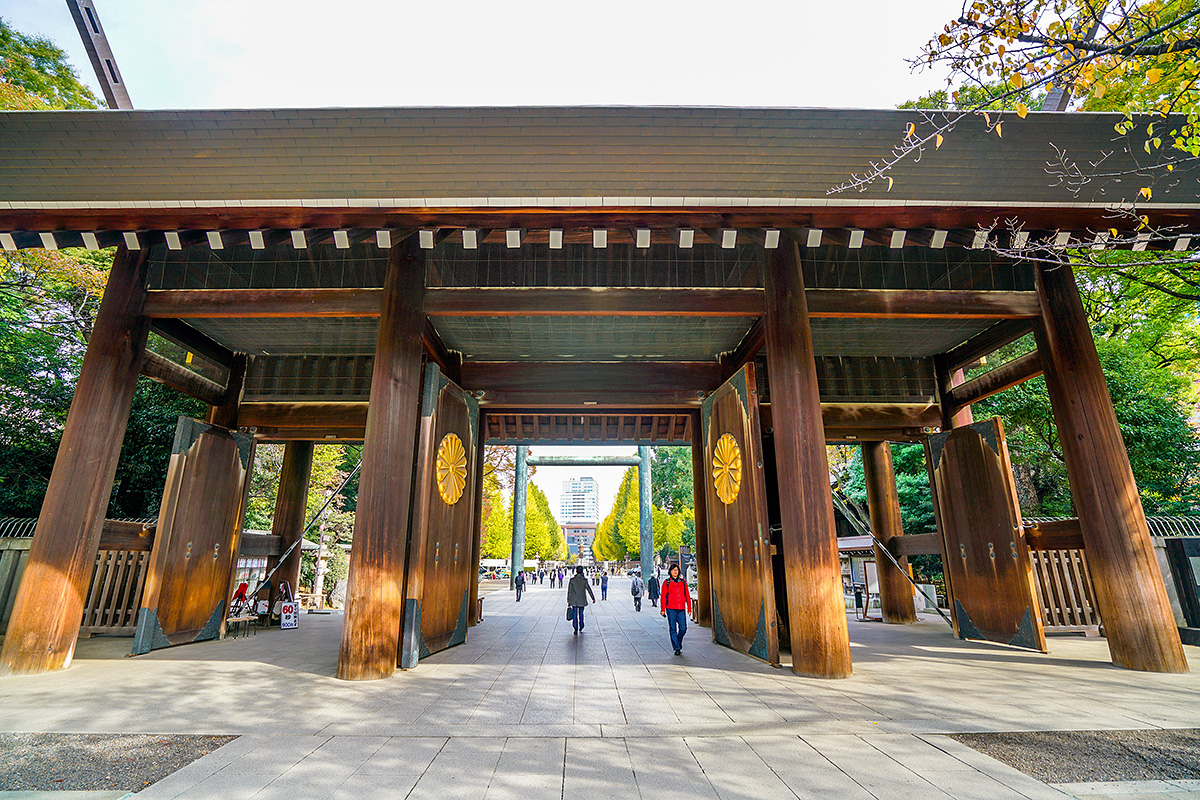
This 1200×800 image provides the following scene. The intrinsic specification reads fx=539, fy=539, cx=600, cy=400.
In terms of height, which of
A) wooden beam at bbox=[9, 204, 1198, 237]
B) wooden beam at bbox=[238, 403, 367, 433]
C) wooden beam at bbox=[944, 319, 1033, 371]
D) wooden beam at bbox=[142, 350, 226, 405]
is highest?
wooden beam at bbox=[9, 204, 1198, 237]

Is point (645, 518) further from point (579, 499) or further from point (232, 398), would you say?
point (579, 499)

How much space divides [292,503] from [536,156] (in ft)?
32.8

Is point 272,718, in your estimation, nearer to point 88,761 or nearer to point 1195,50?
point 88,761

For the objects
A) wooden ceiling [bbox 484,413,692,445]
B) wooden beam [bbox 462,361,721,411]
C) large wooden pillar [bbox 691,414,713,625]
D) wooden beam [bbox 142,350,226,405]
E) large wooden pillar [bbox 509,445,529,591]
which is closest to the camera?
wooden beam [bbox 142,350,226,405]

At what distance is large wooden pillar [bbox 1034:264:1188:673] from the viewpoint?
19.6ft

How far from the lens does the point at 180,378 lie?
8758 millimetres

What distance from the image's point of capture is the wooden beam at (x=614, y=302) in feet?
23.5

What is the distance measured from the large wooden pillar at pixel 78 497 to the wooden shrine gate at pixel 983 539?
12.1 m

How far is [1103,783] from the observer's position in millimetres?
2996

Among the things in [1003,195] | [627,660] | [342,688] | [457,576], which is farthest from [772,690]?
[1003,195]

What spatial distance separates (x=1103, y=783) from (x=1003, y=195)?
5.41 m

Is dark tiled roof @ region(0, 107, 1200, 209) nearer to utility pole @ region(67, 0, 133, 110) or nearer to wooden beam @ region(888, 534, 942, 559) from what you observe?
utility pole @ region(67, 0, 133, 110)

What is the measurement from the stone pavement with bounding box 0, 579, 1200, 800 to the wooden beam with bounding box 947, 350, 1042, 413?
3.95 meters

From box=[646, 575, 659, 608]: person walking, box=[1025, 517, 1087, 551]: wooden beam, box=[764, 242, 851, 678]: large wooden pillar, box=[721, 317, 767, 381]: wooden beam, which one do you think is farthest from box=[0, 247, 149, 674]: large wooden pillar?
box=[646, 575, 659, 608]: person walking
